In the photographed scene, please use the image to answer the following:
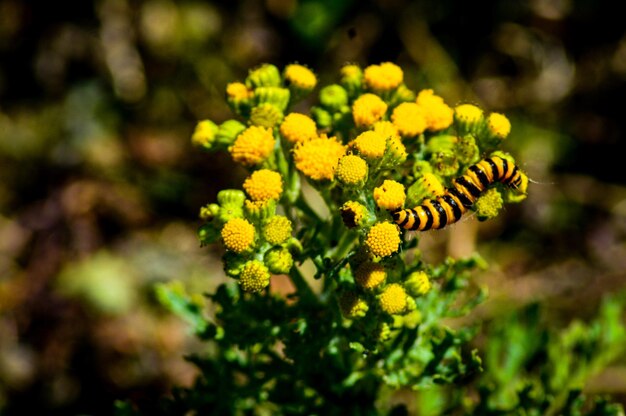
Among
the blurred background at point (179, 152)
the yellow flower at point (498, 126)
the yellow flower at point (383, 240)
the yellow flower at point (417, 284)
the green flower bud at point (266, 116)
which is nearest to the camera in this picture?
the yellow flower at point (383, 240)

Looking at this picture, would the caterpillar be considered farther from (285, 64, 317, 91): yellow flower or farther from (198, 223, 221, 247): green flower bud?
(285, 64, 317, 91): yellow flower

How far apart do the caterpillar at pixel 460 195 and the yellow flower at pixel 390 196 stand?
31 mm

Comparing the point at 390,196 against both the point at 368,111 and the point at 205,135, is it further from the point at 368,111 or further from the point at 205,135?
the point at 205,135

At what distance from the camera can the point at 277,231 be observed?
255 cm

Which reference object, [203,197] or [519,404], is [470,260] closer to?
[519,404]

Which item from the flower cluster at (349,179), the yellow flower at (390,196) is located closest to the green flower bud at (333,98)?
the flower cluster at (349,179)

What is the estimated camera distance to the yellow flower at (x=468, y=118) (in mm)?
2727

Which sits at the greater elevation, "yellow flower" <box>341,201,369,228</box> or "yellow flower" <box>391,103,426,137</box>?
"yellow flower" <box>391,103,426,137</box>

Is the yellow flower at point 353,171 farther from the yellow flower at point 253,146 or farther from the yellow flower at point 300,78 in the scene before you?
the yellow flower at point 300,78

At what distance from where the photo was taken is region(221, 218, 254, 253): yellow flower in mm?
2521

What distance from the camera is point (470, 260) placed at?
2.95 meters

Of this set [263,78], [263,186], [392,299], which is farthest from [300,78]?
[392,299]

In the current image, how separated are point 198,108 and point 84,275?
1785 millimetres

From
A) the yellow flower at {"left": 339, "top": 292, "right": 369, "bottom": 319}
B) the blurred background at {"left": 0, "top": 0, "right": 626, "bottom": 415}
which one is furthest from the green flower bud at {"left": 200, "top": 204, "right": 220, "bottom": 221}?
the blurred background at {"left": 0, "top": 0, "right": 626, "bottom": 415}
